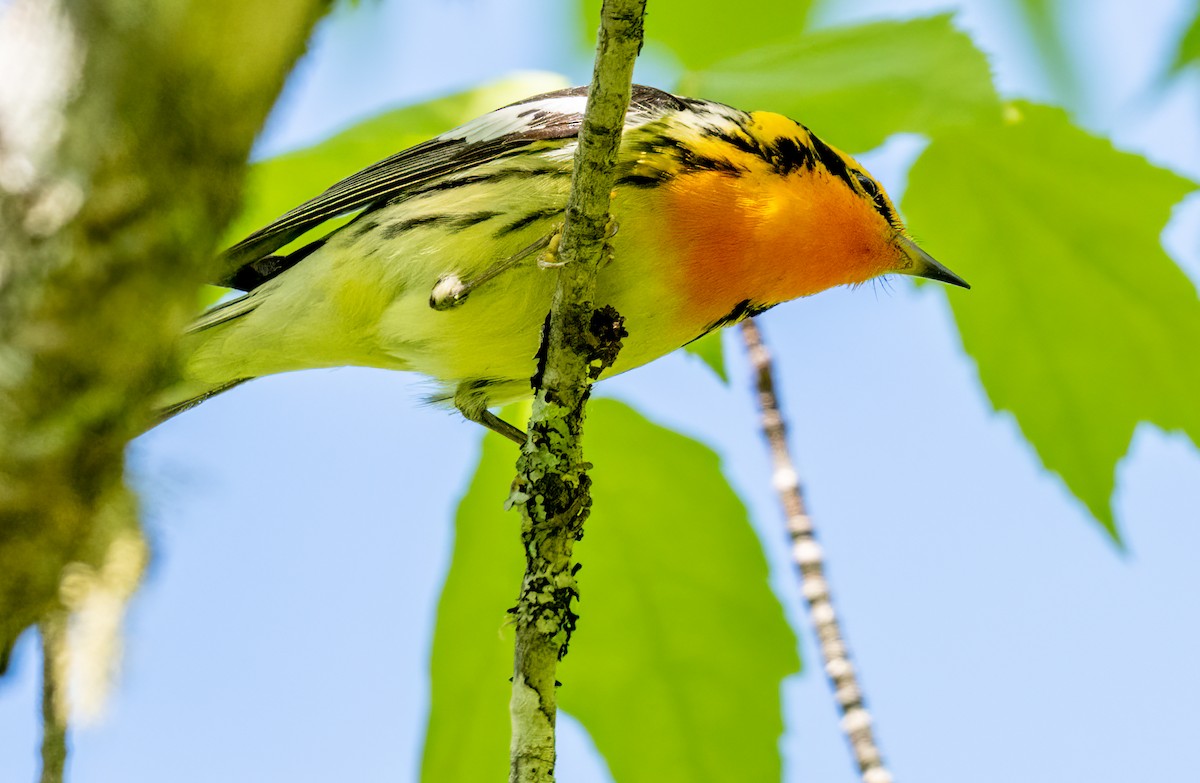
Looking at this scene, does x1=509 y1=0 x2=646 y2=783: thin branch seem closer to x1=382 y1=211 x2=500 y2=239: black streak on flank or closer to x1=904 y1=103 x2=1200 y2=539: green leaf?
x1=382 y1=211 x2=500 y2=239: black streak on flank

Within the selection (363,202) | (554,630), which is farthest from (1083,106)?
(363,202)

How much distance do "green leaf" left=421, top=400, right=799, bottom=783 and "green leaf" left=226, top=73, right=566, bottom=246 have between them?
31.4 inches

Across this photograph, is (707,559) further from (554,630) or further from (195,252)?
(195,252)

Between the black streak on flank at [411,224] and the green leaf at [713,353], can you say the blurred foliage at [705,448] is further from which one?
the black streak on flank at [411,224]

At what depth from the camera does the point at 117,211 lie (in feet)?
4.17

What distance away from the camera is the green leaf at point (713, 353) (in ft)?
Result: 10.5

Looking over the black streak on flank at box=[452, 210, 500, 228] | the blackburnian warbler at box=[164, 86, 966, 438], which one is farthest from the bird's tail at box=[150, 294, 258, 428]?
the black streak on flank at box=[452, 210, 500, 228]

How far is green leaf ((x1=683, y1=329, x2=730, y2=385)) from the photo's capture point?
10.5 feet

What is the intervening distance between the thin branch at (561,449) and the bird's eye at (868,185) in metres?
1.53

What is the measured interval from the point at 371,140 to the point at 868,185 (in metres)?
2.10

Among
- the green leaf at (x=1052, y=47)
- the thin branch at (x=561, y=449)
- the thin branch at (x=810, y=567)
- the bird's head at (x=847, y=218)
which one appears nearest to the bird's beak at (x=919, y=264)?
the bird's head at (x=847, y=218)

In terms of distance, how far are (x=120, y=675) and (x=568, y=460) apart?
1321 mm

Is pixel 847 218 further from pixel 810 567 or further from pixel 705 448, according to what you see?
pixel 705 448

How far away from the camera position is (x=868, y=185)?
4.18 metres
